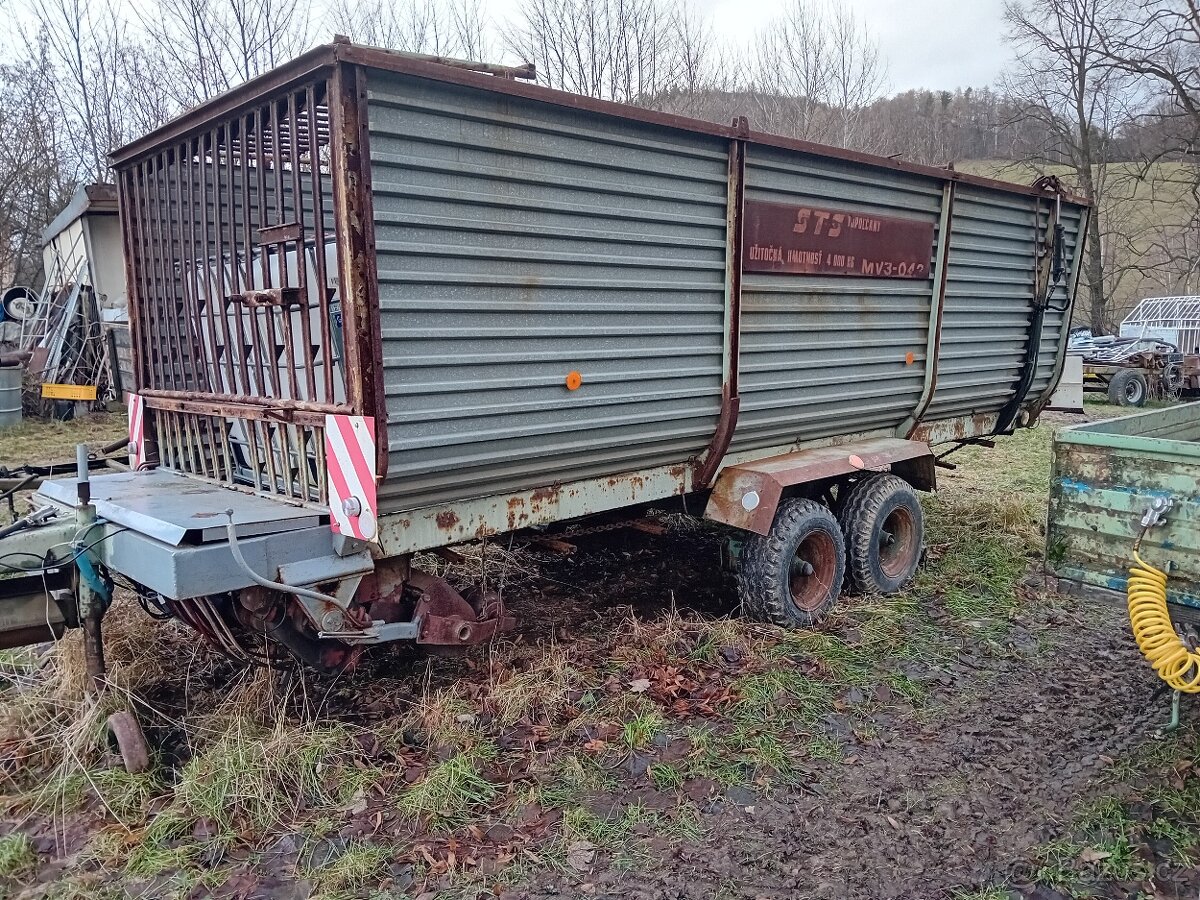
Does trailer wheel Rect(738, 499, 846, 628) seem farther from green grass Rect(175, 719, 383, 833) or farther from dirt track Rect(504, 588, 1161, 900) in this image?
green grass Rect(175, 719, 383, 833)

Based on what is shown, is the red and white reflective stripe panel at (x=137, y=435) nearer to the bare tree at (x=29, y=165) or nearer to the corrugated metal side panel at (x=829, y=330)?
the corrugated metal side panel at (x=829, y=330)

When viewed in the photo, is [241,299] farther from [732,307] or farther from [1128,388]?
[1128,388]

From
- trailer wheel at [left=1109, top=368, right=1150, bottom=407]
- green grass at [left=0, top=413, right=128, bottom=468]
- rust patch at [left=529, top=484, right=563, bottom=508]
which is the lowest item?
green grass at [left=0, top=413, right=128, bottom=468]

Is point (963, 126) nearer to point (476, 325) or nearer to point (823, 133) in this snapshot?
point (823, 133)

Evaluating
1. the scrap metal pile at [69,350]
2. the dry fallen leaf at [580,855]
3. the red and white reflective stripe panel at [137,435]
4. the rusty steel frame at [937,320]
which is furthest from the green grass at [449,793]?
the scrap metal pile at [69,350]

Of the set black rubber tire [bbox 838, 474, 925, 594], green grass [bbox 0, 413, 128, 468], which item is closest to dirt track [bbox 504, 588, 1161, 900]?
black rubber tire [bbox 838, 474, 925, 594]

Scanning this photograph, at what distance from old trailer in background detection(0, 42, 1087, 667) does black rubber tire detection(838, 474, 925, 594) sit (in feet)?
0.06

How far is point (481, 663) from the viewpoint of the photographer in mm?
4164

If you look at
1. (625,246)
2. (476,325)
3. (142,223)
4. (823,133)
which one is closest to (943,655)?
(625,246)

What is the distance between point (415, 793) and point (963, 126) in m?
34.5

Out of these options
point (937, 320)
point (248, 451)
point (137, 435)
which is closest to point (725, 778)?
point (248, 451)

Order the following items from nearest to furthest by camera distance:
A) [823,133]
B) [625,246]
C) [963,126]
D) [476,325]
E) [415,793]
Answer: [415,793] → [476,325] → [625,246] → [823,133] → [963,126]

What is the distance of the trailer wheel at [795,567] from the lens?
15.3 ft

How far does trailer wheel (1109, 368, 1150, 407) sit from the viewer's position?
14.9m
